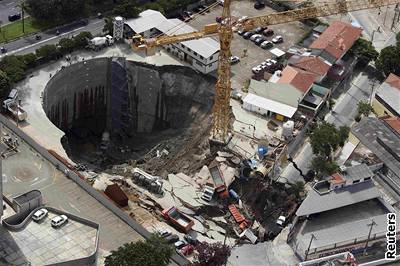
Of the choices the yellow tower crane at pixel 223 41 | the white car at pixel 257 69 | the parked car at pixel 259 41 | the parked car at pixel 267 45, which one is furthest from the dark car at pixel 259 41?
the yellow tower crane at pixel 223 41

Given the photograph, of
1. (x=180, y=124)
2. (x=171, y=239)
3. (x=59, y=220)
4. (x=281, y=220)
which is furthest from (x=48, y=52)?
(x=281, y=220)

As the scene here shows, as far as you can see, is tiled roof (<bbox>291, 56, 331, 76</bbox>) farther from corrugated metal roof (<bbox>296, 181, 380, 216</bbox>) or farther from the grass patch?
the grass patch

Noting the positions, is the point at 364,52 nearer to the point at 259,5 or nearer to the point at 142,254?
the point at 259,5

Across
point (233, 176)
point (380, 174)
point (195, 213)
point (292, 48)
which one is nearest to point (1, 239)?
point (195, 213)

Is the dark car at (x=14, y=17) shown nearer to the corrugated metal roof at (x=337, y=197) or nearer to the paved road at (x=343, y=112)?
the paved road at (x=343, y=112)

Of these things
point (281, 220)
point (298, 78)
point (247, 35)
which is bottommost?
point (281, 220)

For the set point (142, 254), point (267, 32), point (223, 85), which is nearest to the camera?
point (142, 254)
